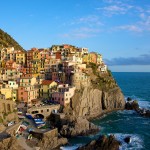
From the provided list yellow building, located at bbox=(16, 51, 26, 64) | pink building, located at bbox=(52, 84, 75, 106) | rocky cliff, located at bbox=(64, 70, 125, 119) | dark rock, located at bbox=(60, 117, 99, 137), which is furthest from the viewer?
yellow building, located at bbox=(16, 51, 26, 64)

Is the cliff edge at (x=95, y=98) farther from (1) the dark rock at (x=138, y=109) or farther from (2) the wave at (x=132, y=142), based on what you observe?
(2) the wave at (x=132, y=142)

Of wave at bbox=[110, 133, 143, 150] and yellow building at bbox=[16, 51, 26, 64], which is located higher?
yellow building at bbox=[16, 51, 26, 64]

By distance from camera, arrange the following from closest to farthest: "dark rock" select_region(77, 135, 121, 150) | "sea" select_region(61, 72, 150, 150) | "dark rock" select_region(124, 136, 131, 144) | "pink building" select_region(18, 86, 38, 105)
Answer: "dark rock" select_region(77, 135, 121, 150)
"sea" select_region(61, 72, 150, 150)
"dark rock" select_region(124, 136, 131, 144)
"pink building" select_region(18, 86, 38, 105)

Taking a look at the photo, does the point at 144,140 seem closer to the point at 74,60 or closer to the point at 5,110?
the point at 5,110

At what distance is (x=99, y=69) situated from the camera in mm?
110875

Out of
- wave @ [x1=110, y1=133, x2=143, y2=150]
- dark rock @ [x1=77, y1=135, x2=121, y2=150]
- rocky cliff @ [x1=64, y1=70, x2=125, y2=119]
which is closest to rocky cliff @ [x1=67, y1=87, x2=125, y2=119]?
rocky cliff @ [x1=64, y1=70, x2=125, y2=119]

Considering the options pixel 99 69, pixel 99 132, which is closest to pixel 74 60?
pixel 99 69

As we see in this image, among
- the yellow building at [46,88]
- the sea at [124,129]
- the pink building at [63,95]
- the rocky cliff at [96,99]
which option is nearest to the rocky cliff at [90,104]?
the rocky cliff at [96,99]

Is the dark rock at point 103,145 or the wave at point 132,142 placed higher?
the dark rock at point 103,145

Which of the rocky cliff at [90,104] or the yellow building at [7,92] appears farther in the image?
the yellow building at [7,92]

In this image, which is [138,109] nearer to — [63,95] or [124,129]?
[124,129]

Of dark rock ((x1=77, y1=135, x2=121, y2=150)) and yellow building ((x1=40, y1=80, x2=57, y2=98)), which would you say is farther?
yellow building ((x1=40, y1=80, x2=57, y2=98))

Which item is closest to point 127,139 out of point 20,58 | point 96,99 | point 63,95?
point 63,95

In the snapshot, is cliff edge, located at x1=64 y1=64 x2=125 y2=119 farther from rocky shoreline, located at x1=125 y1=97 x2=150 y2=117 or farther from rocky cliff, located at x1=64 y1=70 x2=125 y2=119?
rocky shoreline, located at x1=125 y1=97 x2=150 y2=117
